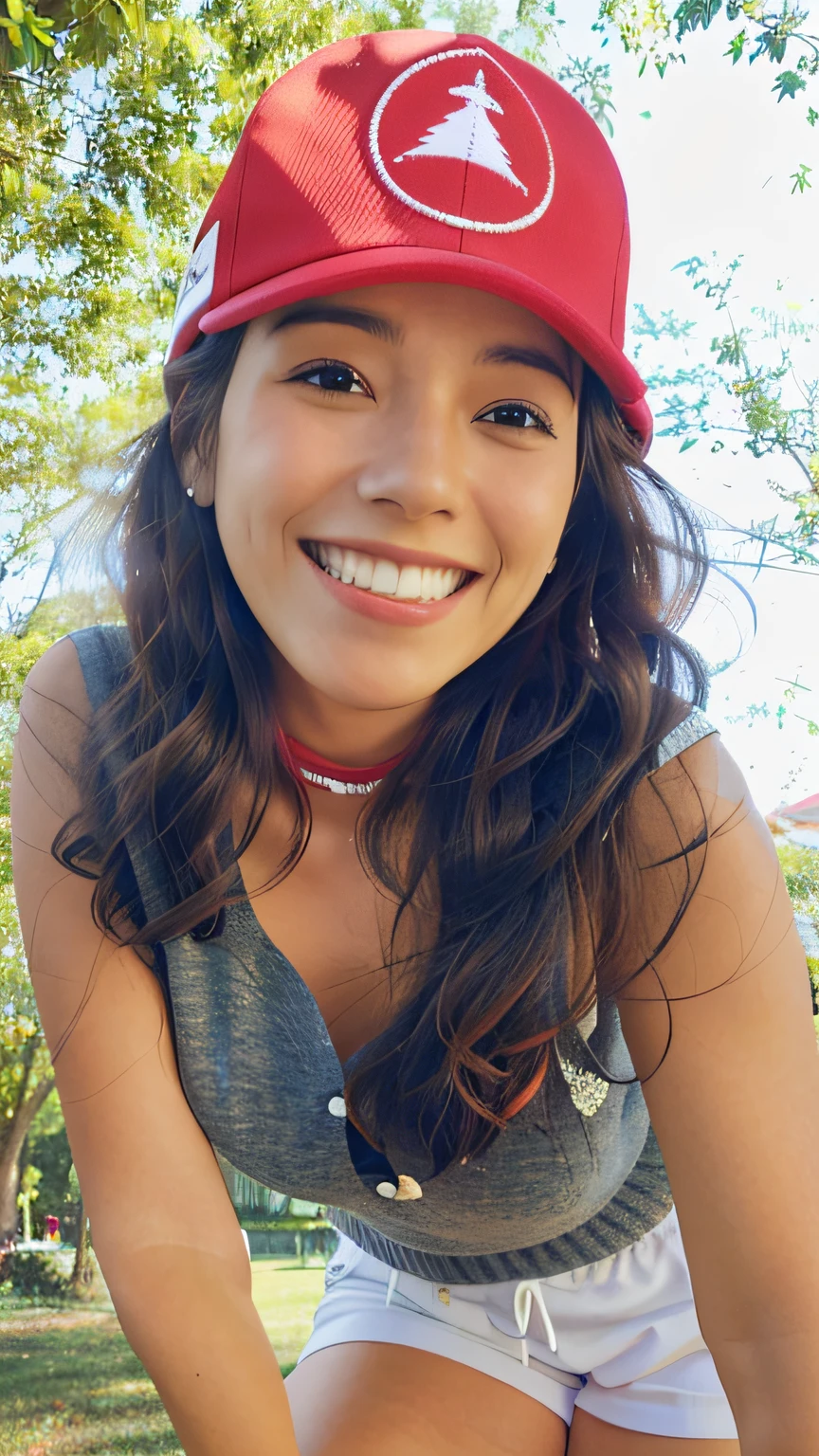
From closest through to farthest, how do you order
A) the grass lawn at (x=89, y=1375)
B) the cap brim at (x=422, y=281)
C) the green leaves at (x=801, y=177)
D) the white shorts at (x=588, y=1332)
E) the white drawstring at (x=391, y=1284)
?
the cap brim at (x=422, y=281) < the white shorts at (x=588, y=1332) < the white drawstring at (x=391, y=1284) < the grass lawn at (x=89, y=1375) < the green leaves at (x=801, y=177)

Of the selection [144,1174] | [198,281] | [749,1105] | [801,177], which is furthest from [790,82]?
[144,1174]

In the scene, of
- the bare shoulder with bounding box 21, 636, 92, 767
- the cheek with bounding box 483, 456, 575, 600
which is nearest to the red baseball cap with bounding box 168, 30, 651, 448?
the cheek with bounding box 483, 456, 575, 600

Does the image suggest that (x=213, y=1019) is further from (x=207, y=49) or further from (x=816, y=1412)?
(x=207, y=49)

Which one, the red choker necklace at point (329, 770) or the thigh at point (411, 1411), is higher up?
the red choker necklace at point (329, 770)

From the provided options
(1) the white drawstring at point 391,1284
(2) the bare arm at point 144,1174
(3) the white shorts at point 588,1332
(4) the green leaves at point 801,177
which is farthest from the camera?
(4) the green leaves at point 801,177

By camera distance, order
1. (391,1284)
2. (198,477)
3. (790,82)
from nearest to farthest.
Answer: (198,477)
(391,1284)
(790,82)

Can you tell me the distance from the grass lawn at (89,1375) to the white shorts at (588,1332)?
2.33 meters

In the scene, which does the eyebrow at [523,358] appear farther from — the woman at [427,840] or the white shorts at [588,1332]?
the white shorts at [588,1332]

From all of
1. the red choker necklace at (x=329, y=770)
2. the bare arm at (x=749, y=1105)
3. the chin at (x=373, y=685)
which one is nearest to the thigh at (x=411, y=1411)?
the bare arm at (x=749, y=1105)

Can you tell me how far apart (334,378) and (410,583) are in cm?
19

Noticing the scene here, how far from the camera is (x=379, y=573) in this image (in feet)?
3.24

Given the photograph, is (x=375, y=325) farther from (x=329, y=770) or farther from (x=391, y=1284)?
(x=391, y=1284)

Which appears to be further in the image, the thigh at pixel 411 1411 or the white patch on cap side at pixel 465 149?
the thigh at pixel 411 1411

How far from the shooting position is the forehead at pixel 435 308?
3.04 ft
